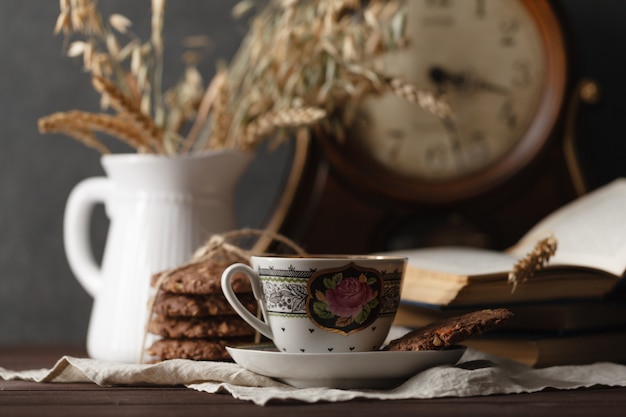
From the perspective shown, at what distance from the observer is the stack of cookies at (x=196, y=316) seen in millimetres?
848

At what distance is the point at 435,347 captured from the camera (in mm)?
754

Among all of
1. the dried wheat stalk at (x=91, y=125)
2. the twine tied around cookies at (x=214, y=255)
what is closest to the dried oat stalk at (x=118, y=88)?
the dried wheat stalk at (x=91, y=125)

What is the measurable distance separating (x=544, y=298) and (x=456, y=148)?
51cm

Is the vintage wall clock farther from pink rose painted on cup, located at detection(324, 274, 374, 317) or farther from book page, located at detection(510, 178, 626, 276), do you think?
pink rose painted on cup, located at detection(324, 274, 374, 317)

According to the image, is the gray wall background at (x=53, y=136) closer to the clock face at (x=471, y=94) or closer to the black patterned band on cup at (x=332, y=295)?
the clock face at (x=471, y=94)

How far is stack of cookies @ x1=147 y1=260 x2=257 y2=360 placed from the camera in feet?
2.78

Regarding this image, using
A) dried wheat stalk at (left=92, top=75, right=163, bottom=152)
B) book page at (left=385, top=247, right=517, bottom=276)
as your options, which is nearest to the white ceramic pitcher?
dried wheat stalk at (left=92, top=75, right=163, bottom=152)

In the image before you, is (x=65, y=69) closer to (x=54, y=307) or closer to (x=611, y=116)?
(x=54, y=307)

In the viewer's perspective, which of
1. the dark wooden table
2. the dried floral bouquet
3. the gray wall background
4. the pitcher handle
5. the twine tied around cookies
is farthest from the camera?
the gray wall background

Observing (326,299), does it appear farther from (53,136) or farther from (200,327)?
(53,136)

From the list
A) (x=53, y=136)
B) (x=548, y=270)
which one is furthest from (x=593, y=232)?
(x=53, y=136)

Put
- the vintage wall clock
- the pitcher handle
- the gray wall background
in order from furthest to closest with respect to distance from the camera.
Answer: the gray wall background → the vintage wall clock → the pitcher handle

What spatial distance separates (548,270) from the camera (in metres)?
0.87

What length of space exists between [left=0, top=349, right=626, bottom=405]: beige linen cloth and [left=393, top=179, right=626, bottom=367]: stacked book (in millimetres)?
46
